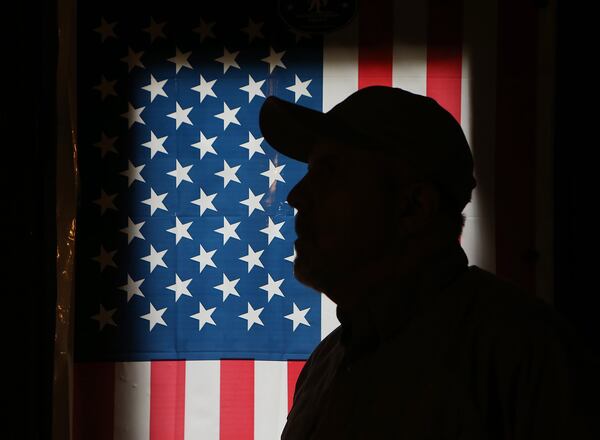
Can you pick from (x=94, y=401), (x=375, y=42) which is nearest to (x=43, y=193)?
(x=94, y=401)

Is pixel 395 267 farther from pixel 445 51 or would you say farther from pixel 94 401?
pixel 94 401

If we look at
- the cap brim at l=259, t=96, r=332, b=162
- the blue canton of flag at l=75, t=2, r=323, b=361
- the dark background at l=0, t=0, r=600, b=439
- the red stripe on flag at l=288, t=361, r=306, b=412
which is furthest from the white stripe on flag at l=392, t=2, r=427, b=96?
the cap brim at l=259, t=96, r=332, b=162

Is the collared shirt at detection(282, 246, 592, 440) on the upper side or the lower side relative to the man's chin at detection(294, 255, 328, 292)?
lower

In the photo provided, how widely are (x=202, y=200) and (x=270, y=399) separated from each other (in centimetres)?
74

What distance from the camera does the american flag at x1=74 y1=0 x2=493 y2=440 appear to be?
8.00 feet

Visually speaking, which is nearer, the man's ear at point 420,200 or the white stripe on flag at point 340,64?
the man's ear at point 420,200

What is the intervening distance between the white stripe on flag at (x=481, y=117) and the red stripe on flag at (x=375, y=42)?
0.26 m

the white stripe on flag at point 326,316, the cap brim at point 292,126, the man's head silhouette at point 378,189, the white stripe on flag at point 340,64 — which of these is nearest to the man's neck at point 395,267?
the man's head silhouette at point 378,189

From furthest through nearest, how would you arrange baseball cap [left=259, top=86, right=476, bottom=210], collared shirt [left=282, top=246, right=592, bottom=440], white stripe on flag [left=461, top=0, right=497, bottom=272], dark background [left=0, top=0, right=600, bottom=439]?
white stripe on flag [left=461, top=0, right=497, bottom=272], dark background [left=0, top=0, right=600, bottom=439], baseball cap [left=259, top=86, right=476, bottom=210], collared shirt [left=282, top=246, right=592, bottom=440]

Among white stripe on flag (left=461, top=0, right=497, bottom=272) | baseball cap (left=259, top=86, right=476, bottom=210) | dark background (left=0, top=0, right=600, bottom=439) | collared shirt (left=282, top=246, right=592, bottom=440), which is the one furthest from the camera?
white stripe on flag (left=461, top=0, right=497, bottom=272)

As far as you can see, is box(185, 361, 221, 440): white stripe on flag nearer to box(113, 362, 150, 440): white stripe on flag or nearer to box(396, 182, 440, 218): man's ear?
box(113, 362, 150, 440): white stripe on flag

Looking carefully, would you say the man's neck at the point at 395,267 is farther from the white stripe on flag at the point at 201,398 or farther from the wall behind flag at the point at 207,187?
the white stripe on flag at the point at 201,398

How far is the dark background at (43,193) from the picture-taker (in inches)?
89.0

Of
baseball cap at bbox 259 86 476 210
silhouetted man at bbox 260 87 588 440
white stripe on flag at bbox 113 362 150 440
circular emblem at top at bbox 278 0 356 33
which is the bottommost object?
white stripe on flag at bbox 113 362 150 440
